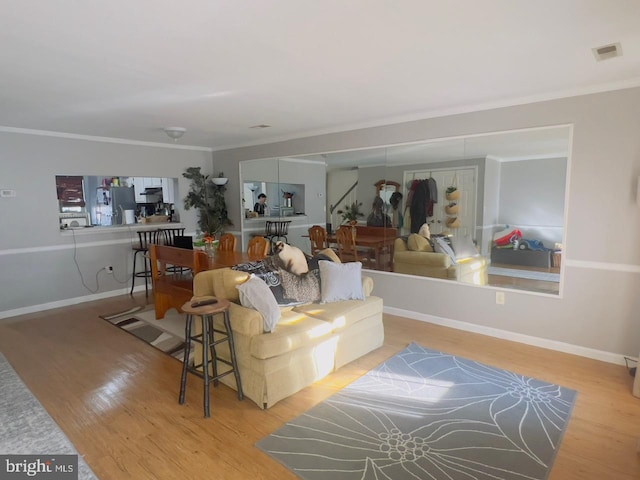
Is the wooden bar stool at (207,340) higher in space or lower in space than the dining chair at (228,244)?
lower

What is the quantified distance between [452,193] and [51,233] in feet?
16.9

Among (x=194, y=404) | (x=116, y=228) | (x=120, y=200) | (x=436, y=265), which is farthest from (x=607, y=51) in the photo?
(x=120, y=200)

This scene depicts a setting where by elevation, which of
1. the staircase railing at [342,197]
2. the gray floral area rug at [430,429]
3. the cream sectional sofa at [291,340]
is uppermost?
the staircase railing at [342,197]

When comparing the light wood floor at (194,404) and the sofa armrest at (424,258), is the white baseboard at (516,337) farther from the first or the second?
the sofa armrest at (424,258)

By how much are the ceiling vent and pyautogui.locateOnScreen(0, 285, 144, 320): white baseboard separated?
618 centimetres

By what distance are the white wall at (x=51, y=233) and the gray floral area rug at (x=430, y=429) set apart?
4291 mm

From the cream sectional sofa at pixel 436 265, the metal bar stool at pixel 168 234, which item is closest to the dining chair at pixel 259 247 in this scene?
the cream sectional sofa at pixel 436 265

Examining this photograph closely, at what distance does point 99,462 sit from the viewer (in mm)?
2121

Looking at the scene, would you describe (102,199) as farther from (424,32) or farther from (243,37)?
(424,32)

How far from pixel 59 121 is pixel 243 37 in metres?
3.33

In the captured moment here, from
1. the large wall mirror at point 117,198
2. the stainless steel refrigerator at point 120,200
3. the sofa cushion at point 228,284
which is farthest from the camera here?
the stainless steel refrigerator at point 120,200

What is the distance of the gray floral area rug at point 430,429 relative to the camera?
6.77ft

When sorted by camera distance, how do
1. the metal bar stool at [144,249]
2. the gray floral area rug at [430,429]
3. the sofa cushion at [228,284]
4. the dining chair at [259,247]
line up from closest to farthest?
the gray floral area rug at [430,429] < the sofa cushion at [228,284] < the dining chair at [259,247] < the metal bar stool at [144,249]

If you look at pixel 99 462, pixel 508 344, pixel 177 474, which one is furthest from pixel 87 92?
pixel 508 344
